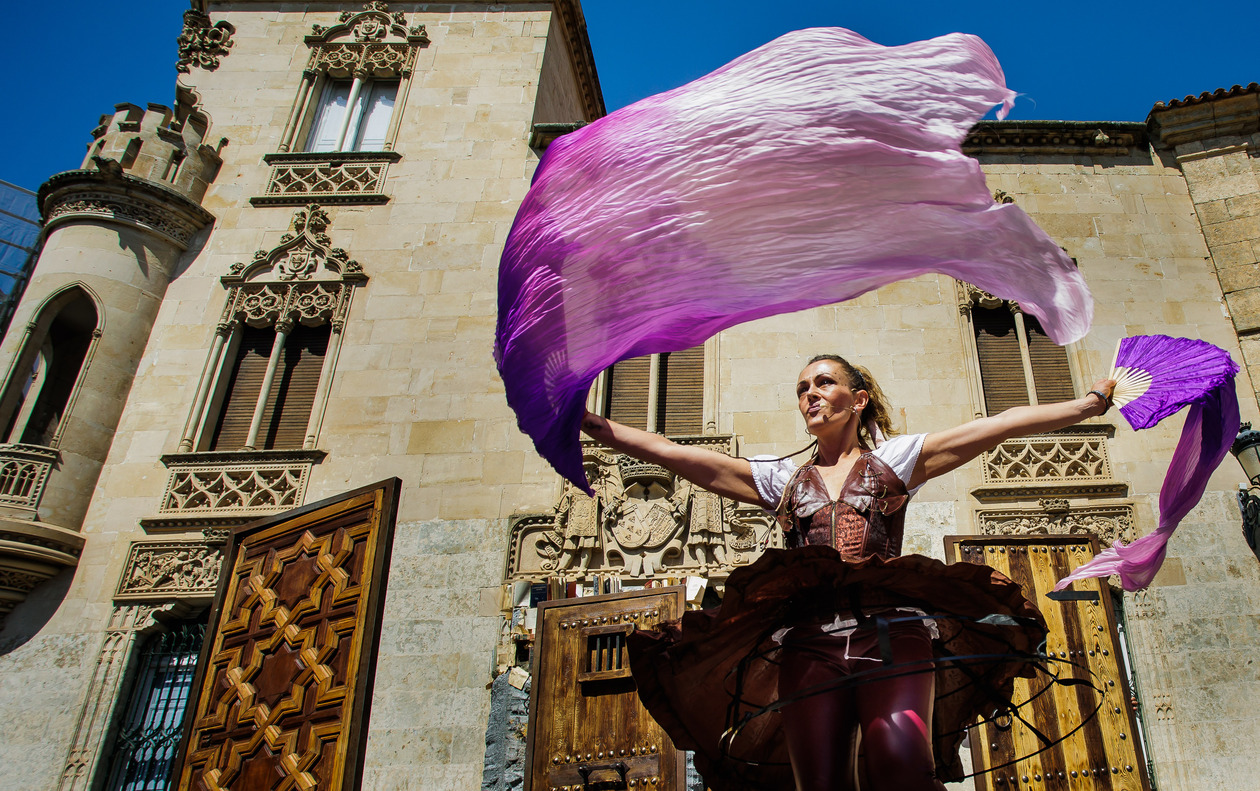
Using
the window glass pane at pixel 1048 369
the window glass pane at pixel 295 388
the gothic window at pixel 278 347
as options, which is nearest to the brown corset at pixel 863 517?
the window glass pane at pixel 1048 369

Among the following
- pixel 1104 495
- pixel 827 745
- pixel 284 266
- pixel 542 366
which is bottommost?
pixel 827 745

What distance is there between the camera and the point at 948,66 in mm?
3416

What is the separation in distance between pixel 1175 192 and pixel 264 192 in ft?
37.2

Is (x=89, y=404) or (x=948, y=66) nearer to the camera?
(x=948, y=66)

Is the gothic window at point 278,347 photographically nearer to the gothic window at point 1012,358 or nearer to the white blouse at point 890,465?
the gothic window at point 1012,358

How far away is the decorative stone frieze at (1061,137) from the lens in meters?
11.5

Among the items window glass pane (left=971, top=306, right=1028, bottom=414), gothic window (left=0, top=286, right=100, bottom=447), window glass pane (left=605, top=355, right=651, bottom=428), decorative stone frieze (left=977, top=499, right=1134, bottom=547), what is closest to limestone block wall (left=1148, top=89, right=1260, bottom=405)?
window glass pane (left=971, top=306, right=1028, bottom=414)

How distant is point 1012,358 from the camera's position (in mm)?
10367

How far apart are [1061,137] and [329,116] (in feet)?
32.2

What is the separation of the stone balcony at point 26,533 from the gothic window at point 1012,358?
9624 mm

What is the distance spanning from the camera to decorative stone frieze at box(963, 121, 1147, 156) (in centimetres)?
1150

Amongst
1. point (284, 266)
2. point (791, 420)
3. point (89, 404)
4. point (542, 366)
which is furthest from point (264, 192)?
point (542, 366)

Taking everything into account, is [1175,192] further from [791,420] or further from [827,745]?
[827,745]

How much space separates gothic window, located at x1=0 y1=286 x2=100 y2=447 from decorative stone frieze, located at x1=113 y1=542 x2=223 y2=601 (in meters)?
1.76
